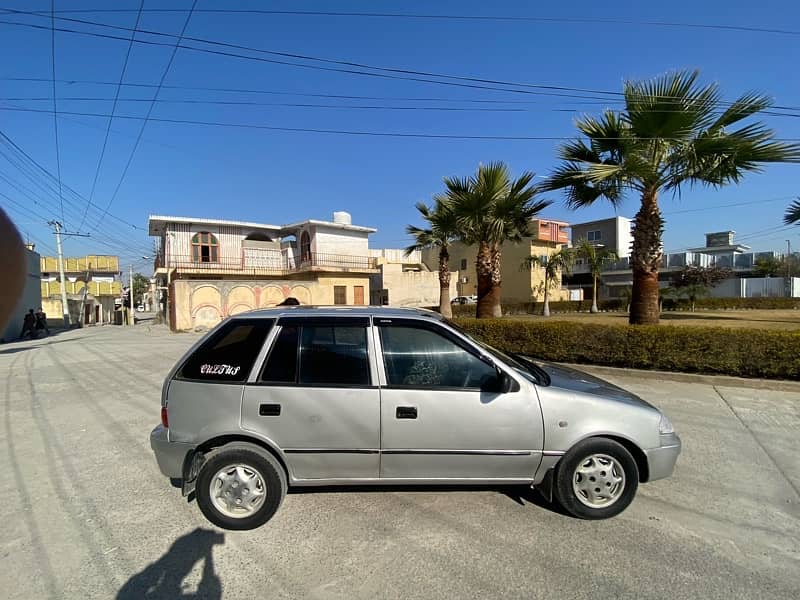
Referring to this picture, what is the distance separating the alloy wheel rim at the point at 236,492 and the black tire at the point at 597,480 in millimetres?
2322

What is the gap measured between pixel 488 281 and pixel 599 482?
9.05 metres

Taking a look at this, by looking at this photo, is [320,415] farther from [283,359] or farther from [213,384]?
[213,384]

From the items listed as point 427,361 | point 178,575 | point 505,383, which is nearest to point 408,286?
point 427,361

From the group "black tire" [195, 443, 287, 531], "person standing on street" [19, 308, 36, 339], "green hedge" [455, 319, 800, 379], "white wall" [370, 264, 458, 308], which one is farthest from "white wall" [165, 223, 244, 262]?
"black tire" [195, 443, 287, 531]

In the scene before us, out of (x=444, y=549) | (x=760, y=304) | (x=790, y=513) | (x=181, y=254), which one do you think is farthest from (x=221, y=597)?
(x=760, y=304)

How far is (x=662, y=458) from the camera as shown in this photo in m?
3.12

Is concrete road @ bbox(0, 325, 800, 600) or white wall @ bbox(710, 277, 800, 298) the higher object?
white wall @ bbox(710, 277, 800, 298)

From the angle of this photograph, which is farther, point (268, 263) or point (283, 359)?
point (268, 263)

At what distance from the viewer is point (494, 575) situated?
2.51 meters

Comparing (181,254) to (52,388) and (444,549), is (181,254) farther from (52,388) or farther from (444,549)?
(444,549)

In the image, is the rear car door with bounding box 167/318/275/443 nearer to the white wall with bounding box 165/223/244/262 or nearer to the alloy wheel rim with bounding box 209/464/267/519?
the alloy wheel rim with bounding box 209/464/267/519

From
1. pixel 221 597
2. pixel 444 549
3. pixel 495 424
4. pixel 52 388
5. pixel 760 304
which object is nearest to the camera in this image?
pixel 221 597

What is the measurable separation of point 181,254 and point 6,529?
94.2 ft

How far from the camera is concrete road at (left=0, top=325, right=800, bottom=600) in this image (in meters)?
2.44
